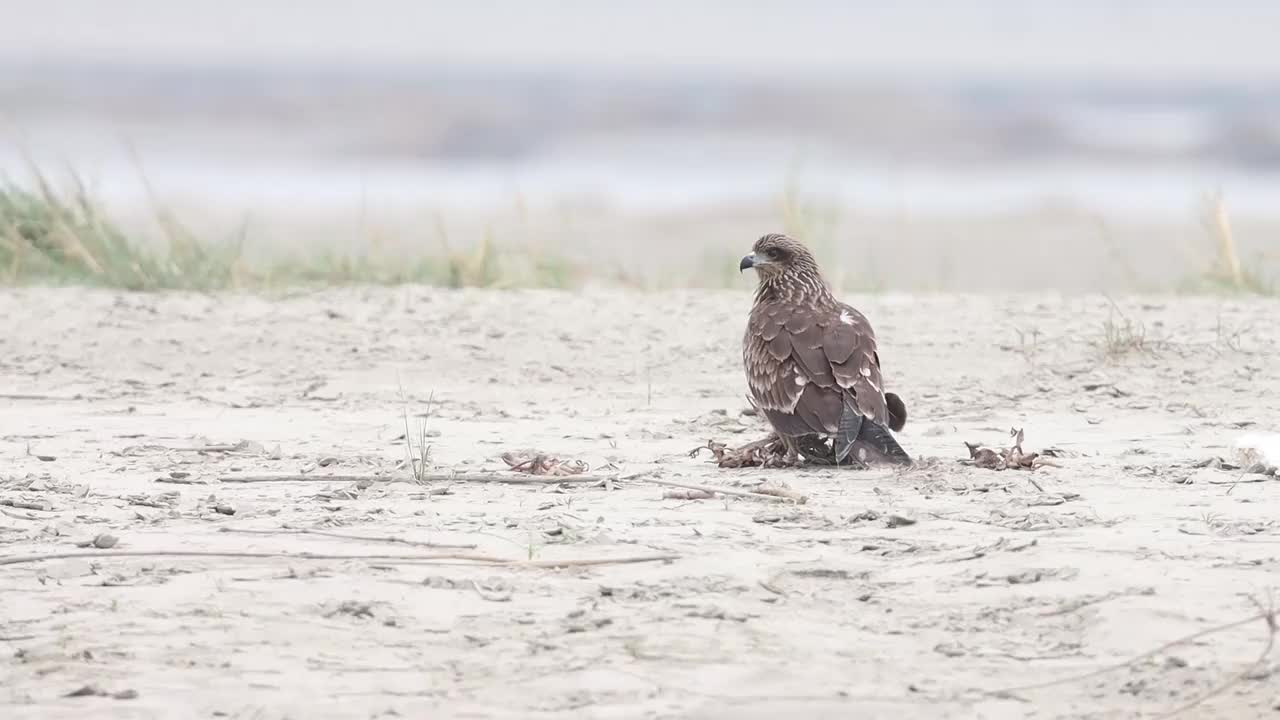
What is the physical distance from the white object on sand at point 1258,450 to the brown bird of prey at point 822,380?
1.08 metres

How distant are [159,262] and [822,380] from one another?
16.0ft

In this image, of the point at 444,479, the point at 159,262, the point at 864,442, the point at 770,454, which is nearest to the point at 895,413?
the point at 864,442

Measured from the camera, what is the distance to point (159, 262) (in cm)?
984

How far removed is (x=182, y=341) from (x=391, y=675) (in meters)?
5.00

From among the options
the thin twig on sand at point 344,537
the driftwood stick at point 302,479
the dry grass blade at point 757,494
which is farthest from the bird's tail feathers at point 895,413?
the thin twig on sand at point 344,537

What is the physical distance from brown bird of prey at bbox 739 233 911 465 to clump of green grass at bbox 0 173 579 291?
370cm

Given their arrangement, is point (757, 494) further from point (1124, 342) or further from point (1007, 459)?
point (1124, 342)

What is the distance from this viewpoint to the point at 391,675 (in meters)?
4.05

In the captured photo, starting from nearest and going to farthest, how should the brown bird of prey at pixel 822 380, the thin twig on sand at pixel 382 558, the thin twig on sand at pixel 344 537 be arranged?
the thin twig on sand at pixel 382 558 → the thin twig on sand at pixel 344 537 → the brown bird of prey at pixel 822 380

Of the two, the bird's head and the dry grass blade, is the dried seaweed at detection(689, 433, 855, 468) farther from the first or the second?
the bird's head

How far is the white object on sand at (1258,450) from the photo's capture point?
577 cm

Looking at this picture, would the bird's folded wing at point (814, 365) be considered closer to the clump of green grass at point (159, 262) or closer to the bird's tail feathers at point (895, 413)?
the bird's tail feathers at point (895, 413)

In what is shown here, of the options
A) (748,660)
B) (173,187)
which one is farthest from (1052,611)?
(173,187)

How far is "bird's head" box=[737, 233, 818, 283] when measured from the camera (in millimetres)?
7070
